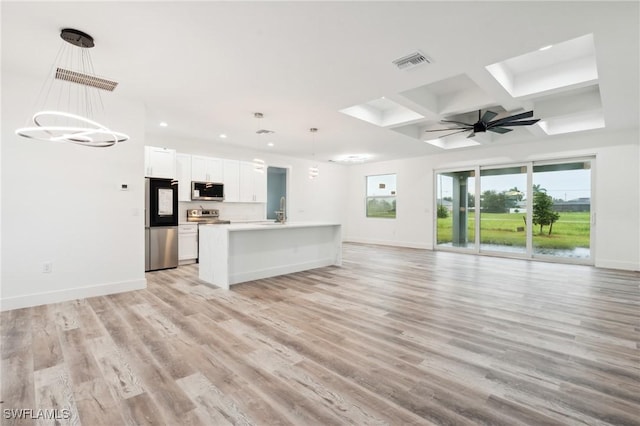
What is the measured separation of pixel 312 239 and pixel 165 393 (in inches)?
163

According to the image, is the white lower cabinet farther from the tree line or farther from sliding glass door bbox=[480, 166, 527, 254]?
sliding glass door bbox=[480, 166, 527, 254]

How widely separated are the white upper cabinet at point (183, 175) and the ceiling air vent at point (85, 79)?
9.03ft

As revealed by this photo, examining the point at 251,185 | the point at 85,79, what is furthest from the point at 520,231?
the point at 85,79

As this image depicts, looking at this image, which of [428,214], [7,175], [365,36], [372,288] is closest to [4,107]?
[7,175]

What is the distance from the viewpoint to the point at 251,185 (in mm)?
7762

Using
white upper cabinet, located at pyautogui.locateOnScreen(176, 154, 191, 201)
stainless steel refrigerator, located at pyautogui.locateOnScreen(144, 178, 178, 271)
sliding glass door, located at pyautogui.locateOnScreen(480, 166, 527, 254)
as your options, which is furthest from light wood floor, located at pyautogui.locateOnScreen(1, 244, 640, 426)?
sliding glass door, located at pyautogui.locateOnScreen(480, 166, 527, 254)

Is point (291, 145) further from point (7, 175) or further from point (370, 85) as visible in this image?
point (7, 175)

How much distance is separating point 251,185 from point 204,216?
1492mm

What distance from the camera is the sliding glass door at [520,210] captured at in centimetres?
655

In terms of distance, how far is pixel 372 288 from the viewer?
14.8ft

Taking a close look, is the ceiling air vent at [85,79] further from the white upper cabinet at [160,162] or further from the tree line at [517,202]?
the tree line at [517,202]

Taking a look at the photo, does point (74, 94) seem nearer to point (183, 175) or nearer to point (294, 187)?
point (183, 175)

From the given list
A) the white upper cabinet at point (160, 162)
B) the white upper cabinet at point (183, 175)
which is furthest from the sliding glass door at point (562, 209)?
the white upper cabinet at point (160, 162)

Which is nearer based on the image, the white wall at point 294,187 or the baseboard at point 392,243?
the white wall at point 294,187
